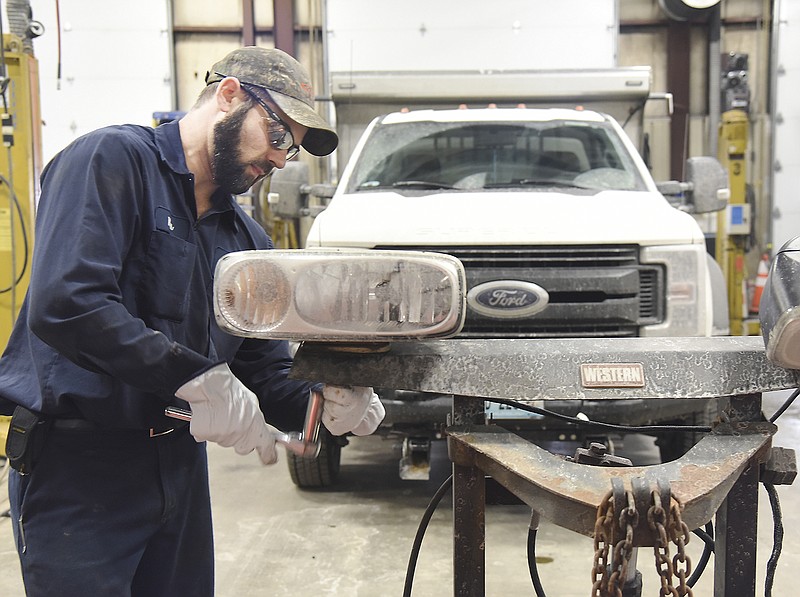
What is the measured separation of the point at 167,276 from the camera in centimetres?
191

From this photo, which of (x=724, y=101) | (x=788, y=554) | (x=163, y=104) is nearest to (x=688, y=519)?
(x=788, y=554)

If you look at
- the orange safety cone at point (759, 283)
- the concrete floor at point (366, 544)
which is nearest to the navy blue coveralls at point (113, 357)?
the concrete floor at point (366, 544)

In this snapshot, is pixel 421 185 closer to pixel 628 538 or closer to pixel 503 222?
pixel 503 222

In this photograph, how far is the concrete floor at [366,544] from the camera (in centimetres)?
341

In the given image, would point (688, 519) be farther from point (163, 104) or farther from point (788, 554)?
point (163, 104)

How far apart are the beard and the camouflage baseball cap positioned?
78mm

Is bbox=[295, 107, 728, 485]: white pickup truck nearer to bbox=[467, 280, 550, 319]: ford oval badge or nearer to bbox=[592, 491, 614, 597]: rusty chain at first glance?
bbox=[467, 280, 550, 319]: ford oval badge

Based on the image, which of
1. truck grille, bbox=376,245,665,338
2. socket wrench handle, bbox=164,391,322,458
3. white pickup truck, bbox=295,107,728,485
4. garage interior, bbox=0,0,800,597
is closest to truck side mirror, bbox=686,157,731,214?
garage interior, bbox=0,0,800,597

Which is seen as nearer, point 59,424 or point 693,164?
point 59,424

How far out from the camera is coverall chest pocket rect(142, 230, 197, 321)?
1896 millimetres

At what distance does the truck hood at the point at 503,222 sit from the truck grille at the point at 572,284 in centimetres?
6

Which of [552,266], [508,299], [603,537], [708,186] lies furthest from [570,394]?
[708,186]

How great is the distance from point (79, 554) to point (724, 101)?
1013 cm

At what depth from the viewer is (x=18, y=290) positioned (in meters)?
5.48
